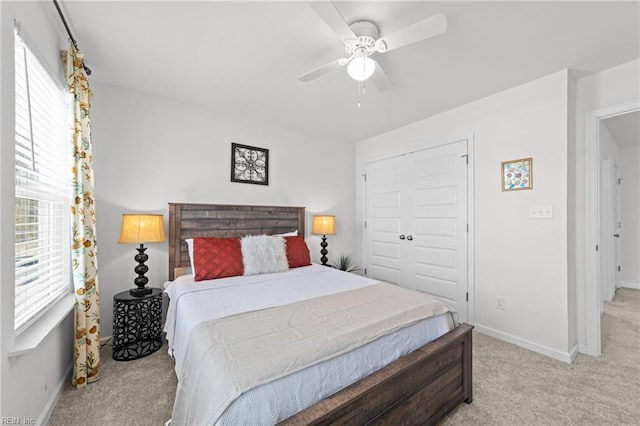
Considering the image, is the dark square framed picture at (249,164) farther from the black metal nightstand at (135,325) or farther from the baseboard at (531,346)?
the baseboard at (531,346)

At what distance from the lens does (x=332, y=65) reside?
1895 mm

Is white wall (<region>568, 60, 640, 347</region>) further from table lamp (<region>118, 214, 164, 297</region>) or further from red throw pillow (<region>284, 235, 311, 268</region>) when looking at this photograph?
table lamp (<region>118, 214, 164, 297</region>)

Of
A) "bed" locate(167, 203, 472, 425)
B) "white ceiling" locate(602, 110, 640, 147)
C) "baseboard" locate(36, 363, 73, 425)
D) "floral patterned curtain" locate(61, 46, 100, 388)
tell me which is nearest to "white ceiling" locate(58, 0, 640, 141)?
"floral patterned curtain" locate(61, 46, 100, 388)

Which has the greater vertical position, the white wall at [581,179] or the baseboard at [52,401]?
the white wall at [581,179]

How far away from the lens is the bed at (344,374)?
1041 mm

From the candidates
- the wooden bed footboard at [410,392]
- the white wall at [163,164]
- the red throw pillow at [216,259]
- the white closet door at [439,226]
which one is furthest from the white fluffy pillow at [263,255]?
the white closet door at [439,226]

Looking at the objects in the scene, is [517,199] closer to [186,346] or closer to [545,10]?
[545,10]

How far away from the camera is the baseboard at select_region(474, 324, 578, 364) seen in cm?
230

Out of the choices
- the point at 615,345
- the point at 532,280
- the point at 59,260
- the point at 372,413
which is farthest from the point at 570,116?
the point at 59,260

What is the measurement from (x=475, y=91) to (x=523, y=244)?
1.60 m

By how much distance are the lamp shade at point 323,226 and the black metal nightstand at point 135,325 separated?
1.98 metres

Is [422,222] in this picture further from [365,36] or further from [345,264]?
[365,36]

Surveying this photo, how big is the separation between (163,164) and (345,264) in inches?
108

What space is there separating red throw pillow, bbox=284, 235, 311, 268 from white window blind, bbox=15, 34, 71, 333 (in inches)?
74.4
